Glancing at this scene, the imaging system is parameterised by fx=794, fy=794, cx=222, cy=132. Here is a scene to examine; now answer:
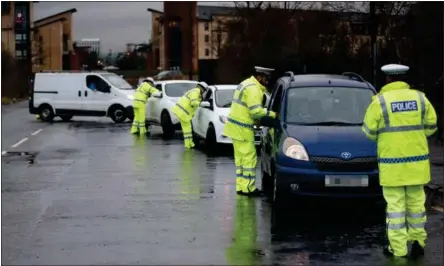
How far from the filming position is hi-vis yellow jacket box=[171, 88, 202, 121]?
19.4m

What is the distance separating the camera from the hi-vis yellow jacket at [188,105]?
19.4 metres

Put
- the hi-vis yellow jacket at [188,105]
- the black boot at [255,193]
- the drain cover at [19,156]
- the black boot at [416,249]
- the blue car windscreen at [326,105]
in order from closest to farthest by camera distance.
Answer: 1. the black boot at [416,249]
2. the blue car windscreen at [326,105]
3. the black boot at [255,193]
4. the drain cover at [19,156]
5. the hi-vis yellow jacket at [188,105]

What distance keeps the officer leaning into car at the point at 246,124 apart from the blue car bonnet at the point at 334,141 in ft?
3.09

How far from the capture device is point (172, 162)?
1625cm

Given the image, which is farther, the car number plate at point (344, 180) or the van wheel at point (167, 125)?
the van wheel at point (167, 125)

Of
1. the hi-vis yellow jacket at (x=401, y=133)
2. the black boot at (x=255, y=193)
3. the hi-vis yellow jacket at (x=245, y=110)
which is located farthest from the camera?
the black boot at (x=255, y=193)

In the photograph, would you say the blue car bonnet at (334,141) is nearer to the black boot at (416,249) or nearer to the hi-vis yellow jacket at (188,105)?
the black boot at (416,249)

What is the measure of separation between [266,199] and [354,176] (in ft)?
6.07

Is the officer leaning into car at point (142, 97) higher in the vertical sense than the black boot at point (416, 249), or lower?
higher

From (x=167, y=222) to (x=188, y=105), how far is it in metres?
10.3

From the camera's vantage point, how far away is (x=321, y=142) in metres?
9.95

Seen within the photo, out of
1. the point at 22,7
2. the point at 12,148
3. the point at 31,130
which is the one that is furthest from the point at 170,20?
the point at 12,148

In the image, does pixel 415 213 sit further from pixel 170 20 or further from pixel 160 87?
pixel 170 20

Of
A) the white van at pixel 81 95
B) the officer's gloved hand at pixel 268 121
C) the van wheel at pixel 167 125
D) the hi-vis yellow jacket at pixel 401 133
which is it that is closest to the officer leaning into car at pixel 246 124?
the officer's gloved hand at pixel 268 121
